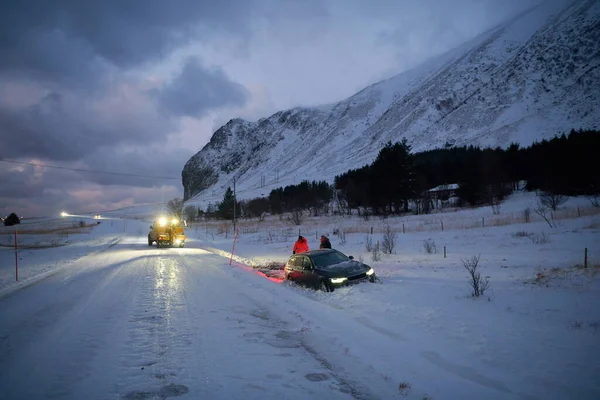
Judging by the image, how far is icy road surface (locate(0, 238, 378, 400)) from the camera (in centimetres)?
420

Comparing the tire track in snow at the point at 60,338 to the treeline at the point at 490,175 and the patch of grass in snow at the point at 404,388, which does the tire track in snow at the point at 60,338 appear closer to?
the patch of grass in snow at the point at 404,388

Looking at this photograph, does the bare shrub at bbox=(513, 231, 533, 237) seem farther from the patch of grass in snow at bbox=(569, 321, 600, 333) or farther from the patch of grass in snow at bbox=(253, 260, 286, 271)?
the patch of grass in snow at bbox=(569, 321, 600, 333)

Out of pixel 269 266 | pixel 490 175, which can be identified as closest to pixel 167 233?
pixel 269 266

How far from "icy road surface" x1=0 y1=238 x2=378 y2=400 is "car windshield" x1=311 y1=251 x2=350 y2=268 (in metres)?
2.50

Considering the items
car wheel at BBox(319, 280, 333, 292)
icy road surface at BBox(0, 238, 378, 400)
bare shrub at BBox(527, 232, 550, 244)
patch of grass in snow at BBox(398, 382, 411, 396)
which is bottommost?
patch of grass in snow at BBox(398, 382, 411, 396)

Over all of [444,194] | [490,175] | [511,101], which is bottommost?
[444,194]

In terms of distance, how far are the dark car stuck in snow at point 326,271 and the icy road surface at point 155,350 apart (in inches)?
80.6

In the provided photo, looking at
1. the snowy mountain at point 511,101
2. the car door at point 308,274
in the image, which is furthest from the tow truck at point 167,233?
the snowy mountain at point 511,101

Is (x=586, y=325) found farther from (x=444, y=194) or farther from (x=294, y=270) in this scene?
(x=444, y=194)

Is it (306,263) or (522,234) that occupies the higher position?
(306,263)

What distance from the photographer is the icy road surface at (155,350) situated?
13.8 feet

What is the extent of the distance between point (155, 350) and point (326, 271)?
5917mm

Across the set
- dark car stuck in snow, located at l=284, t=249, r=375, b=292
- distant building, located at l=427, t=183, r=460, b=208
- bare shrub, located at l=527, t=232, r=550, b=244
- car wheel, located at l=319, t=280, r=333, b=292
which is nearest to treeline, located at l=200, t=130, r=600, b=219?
distant building, located at l=427, t=183, r=460, b=208

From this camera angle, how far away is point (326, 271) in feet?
34.1
